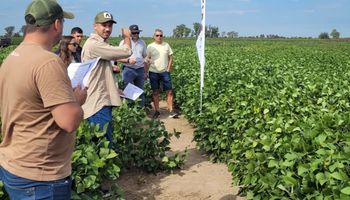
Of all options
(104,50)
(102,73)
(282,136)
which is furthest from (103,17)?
(282,136)

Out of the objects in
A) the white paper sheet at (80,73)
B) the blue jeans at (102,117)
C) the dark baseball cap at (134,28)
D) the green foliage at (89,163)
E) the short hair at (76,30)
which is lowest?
the green foliage at (89,163)

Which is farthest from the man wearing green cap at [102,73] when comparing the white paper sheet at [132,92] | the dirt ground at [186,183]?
the dirt ground at [186,183]

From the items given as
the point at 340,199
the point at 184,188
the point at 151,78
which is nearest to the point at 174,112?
Result: the point at 151,78

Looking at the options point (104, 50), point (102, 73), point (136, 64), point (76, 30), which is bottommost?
point (136, 64)

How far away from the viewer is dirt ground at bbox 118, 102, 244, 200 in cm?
500

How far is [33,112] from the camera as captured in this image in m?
2.14

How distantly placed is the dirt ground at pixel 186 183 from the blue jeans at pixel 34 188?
9.08ft

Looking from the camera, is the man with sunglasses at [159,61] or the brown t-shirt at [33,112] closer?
the brown t-shirt at [33,112]

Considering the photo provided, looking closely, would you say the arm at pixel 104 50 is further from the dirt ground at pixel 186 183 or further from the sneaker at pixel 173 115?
the sneaker at pixel 173 115

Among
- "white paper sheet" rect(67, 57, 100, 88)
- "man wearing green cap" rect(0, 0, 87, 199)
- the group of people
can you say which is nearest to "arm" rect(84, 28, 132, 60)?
"white paper sheet" rect(67, 57, 100, 88)

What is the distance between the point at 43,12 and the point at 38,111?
19.8 inches

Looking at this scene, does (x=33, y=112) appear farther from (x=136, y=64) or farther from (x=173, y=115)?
(x=173, y=115)

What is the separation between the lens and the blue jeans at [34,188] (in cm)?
217

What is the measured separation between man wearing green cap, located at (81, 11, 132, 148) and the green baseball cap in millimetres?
2142
